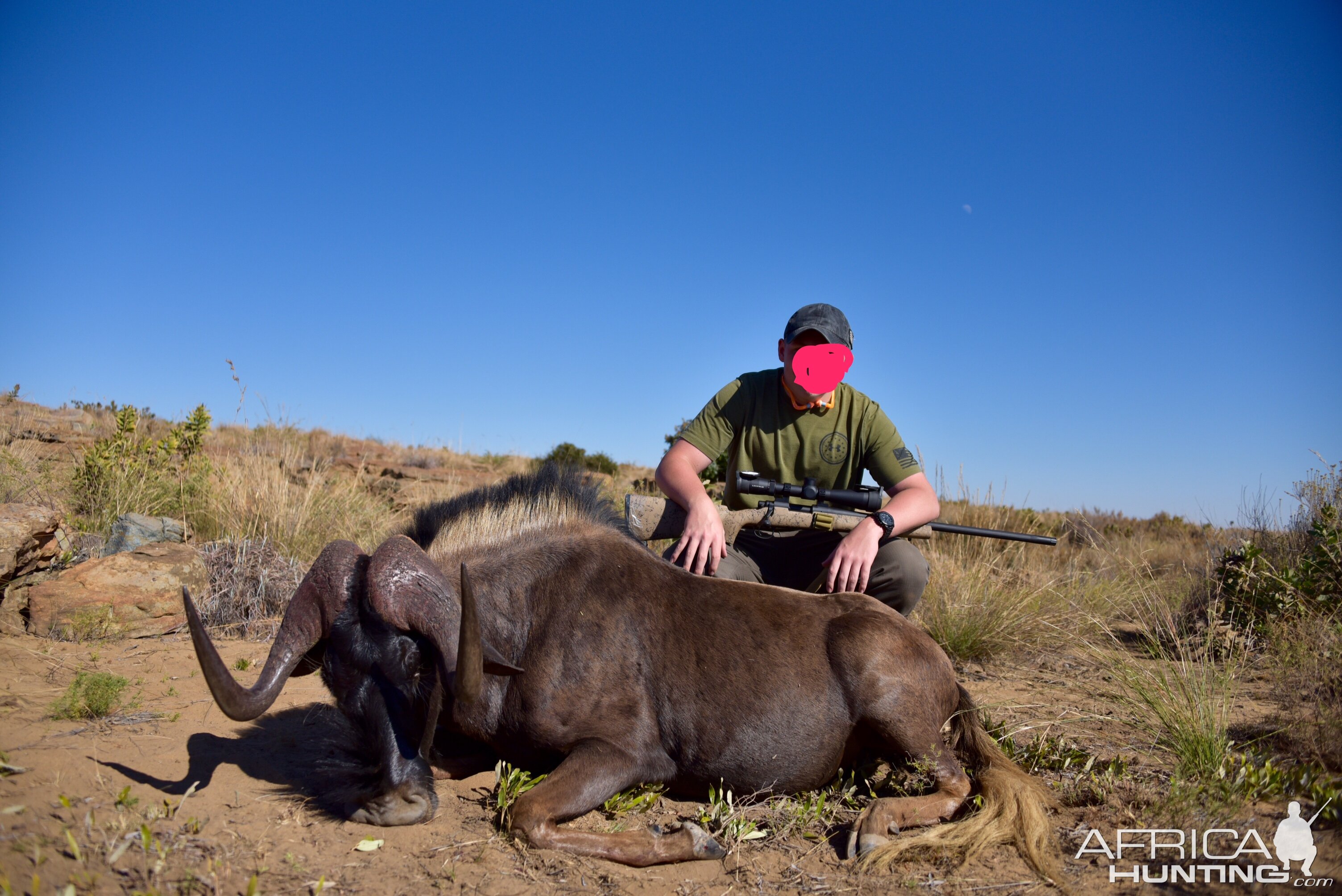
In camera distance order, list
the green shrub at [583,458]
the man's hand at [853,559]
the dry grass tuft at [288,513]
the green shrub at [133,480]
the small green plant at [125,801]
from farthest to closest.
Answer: the green shrub at [583,458] < the green shrub at [133,480] < the dry grass tuft at [288,513] < the man's hand at [853,559] < the small green plant at [125,801]

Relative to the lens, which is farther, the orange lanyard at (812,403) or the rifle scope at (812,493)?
the orange lanyard at (812,403)

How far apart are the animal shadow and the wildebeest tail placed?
6.96ft

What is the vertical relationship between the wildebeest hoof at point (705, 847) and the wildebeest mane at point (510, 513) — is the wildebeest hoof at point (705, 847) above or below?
below

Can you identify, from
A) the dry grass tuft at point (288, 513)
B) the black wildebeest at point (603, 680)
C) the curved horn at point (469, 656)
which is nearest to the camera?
the curved horn at point (469, 656)

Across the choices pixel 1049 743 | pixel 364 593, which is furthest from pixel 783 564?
pixel 364 593

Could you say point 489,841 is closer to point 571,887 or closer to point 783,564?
point 571,887

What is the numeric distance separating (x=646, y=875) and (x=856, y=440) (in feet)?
9.87

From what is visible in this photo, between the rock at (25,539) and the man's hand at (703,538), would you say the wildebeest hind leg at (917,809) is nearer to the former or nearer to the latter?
the man's hand at (703,538)

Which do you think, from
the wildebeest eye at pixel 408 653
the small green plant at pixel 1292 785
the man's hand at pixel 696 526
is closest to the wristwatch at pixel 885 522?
the man's hand at pixel 696 526

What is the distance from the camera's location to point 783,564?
5117mm

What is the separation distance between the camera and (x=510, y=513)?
372 centimetres

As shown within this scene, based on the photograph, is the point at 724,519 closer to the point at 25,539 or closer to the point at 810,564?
the point at 810,564

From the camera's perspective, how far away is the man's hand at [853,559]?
13.8 ft

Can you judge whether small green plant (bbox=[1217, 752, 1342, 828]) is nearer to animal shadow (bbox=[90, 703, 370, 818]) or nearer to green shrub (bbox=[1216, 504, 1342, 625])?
green shrub (bbox=[1216, 504, 1342, 625])
